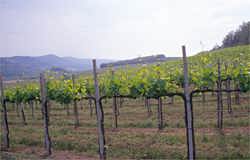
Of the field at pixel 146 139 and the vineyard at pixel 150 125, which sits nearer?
the vineyard at pixel 150 125

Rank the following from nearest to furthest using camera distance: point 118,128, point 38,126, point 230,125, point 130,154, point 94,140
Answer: point 130,154 → point 94,140 → point 230,125 → point 118,128 → point 38,126

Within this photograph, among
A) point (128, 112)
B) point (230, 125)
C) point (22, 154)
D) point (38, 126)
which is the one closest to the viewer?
point (22, 154)

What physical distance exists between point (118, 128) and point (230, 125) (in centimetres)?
430

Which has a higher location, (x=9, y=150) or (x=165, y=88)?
(x=165, y=88)

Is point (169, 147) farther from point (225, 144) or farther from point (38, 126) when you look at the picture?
point (38, 126)

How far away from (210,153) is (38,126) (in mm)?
9250

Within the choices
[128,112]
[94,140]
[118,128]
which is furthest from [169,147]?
[128,112]

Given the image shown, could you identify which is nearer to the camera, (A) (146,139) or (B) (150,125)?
(A) (146,139)

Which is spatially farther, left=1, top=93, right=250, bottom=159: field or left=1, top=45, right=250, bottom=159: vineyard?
left=1, top=93, right=250, bottom=159: field

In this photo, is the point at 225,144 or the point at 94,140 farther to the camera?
the point at 94,140

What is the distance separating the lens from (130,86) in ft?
31.1

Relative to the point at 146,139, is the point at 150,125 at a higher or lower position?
higher

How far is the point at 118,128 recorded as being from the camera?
39.8ft

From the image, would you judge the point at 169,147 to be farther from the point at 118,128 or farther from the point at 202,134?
the point at 118,128
